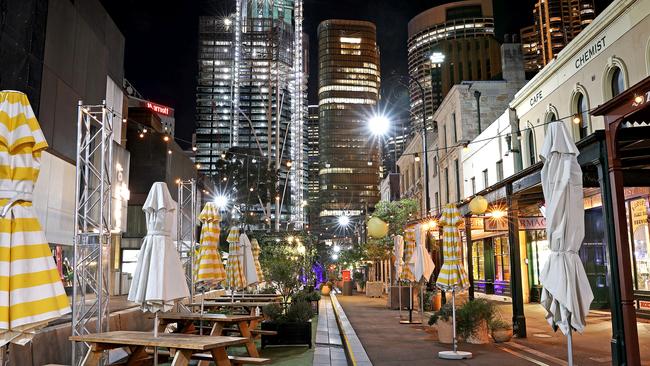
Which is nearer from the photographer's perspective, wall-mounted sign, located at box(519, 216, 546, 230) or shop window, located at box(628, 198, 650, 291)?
shop window, located at box(628, 198, 650, 291)

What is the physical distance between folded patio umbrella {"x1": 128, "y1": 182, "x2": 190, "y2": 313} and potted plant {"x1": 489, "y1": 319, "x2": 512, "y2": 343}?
25.4 feet

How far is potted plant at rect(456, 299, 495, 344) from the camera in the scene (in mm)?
12258

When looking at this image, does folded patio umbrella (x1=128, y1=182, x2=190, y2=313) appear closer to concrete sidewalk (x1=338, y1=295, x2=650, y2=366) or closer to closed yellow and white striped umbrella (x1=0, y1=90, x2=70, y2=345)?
closed yellow and white striped umbrella (x1=0, y1=90, x2=70, y2=345)

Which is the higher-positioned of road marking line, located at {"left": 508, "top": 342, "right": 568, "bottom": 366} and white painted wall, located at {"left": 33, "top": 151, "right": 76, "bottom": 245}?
white painted wall, located at {"left": 33, "top": 151, "right": 76, "bottom": 245}

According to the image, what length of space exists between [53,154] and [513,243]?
1485cm

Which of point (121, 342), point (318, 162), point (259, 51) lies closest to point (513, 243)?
point (121, 342)

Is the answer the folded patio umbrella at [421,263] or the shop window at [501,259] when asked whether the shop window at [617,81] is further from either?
the shop window at [501,259]

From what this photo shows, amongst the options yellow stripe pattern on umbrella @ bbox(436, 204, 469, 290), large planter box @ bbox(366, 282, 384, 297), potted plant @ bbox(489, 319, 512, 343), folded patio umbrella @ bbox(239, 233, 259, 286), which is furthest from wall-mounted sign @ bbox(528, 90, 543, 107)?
large planter box @ bbox(366, 282, 384, 297)

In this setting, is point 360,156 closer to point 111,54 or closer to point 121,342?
point 111,54

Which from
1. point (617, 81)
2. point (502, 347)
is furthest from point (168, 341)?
point (617, 81)

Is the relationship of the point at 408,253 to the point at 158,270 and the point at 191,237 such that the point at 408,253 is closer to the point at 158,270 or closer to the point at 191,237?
the point at 191,237

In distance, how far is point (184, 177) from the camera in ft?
134

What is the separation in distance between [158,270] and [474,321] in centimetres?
783

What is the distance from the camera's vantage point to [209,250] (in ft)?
43.8
